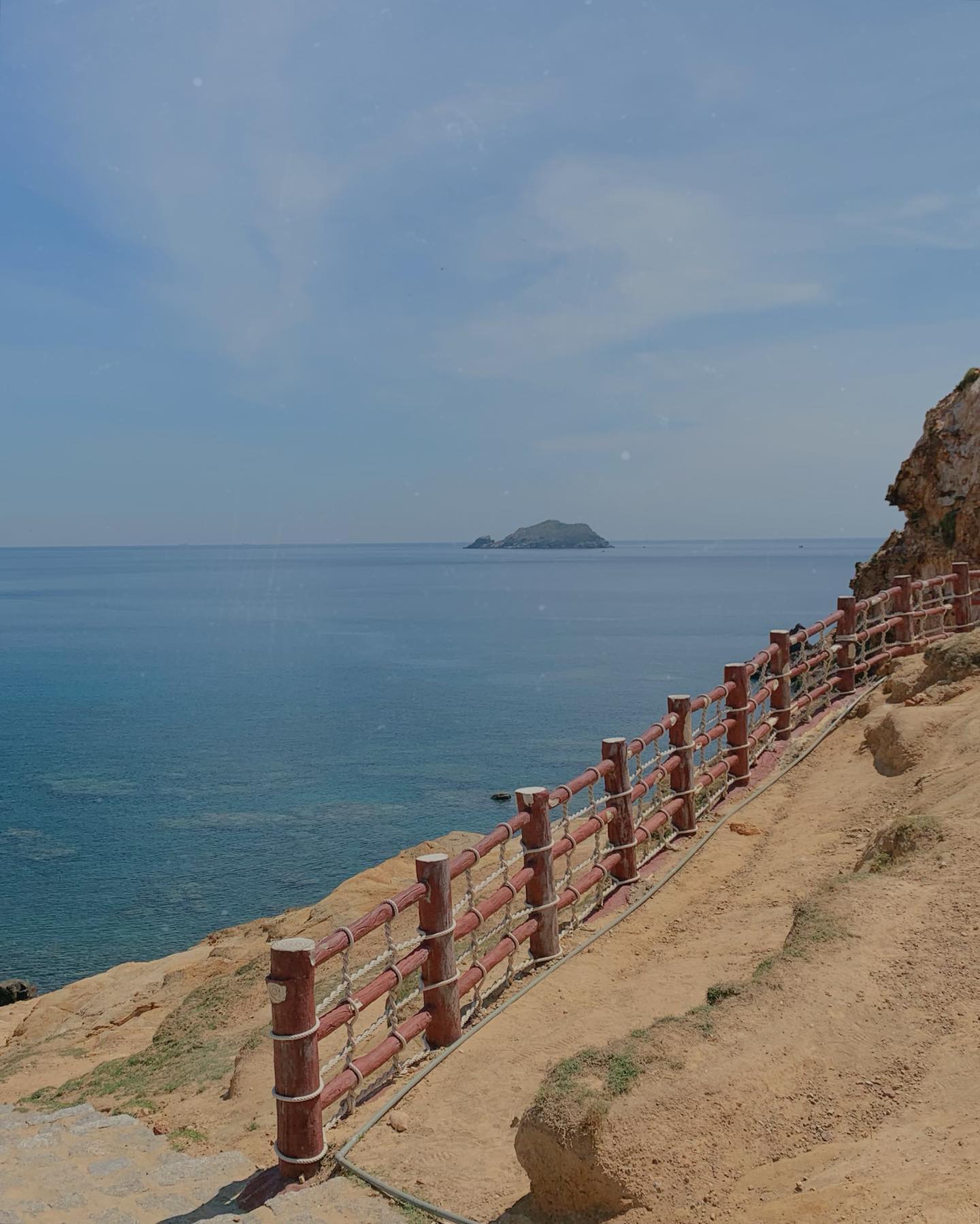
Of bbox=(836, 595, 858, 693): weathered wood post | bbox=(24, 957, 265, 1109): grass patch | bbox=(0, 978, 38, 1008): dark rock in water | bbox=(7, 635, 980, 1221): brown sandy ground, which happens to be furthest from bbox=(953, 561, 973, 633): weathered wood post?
bbox=(0, 978, 38, 1008): dark rock in water

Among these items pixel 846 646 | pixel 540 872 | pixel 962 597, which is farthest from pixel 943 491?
pixel 540 872

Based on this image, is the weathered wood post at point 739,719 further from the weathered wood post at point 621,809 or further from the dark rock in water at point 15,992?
the dark rock in water at point 15,992

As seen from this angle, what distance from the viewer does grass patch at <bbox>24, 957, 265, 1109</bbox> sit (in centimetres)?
909

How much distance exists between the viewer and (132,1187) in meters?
5.95

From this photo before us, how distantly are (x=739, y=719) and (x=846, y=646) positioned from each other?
369 cm

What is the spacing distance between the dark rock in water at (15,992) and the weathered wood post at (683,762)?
1581cm

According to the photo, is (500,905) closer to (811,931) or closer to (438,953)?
(438,953)

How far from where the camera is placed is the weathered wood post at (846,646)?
46.3 feet

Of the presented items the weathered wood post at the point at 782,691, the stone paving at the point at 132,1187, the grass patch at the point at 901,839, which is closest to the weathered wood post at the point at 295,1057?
the stone paving at the point at 132,1187

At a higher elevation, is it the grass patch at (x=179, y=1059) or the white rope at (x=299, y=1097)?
the white rope at (x=299, y=1097)

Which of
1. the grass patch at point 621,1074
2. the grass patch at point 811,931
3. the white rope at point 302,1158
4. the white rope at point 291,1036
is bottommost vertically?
the white rope at point 302,1158

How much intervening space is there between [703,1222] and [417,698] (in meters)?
47.7

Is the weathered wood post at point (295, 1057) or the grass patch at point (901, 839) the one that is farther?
the grass patch at point (901, 839)

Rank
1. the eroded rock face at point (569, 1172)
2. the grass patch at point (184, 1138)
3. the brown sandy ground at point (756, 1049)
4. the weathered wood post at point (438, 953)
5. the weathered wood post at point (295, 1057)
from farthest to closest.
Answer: the grass patch at point (184, 1138) → the weathered wood post at point (438, 953) → the weathered wood post at point (295, 1057) → the eroded rock face at point (569, 1172) → the brown sandy ground at point (756, 1049)
